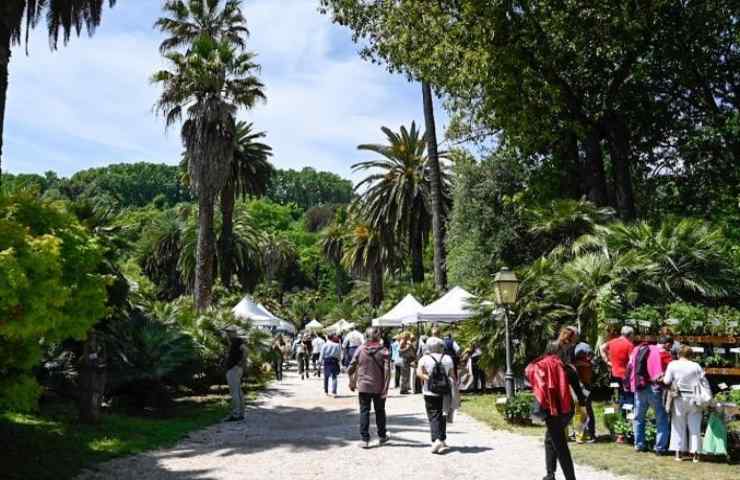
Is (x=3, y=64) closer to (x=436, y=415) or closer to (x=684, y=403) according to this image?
(x=436, y=415)

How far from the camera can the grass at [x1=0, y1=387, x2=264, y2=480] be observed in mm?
9031

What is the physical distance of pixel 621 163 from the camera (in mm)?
23672

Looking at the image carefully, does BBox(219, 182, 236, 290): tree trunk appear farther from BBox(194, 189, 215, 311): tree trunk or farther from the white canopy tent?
the white canopy tent

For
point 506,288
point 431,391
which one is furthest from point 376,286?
point 431,391

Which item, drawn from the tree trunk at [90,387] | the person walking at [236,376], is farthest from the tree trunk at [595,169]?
the tree trunk at [90,387]

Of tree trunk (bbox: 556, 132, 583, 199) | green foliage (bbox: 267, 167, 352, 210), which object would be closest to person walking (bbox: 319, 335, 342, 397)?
tree trunk (bbox: 556, 132, 583, 199)

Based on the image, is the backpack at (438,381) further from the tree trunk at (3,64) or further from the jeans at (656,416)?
the tree trunk at (3,64)

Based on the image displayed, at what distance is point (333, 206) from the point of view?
129 meters

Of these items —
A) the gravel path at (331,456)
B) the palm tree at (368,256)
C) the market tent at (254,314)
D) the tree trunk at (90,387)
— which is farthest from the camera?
the palm tree at (368,256)

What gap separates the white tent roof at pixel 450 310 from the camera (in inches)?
800

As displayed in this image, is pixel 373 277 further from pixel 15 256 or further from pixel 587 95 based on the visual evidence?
pixel 15 256

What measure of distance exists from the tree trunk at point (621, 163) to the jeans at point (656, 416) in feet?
43.5

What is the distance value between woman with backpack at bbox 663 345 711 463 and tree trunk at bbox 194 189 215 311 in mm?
18935

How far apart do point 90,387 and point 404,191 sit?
25.6m
